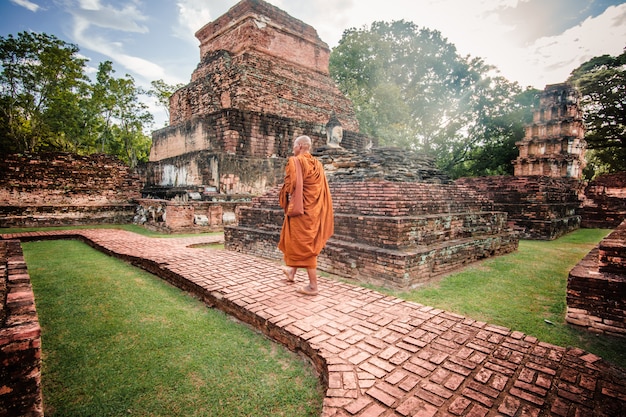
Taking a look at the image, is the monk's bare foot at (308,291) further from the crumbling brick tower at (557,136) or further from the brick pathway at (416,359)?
the crumbling brick tower at (557,136)

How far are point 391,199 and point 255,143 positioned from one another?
24.7 ft

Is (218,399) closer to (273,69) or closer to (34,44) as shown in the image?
(273,69)

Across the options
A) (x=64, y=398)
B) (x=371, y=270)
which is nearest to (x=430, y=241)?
(x=371, y=270)

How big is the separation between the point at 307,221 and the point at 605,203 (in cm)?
1457

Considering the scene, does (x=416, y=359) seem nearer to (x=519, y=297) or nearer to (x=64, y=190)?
(x=519, y=297)

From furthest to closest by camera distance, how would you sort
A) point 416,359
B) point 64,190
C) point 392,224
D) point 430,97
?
1. point 430,97
2. point 64,190
3. point 392,224
4. point 416,359

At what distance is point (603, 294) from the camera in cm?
300

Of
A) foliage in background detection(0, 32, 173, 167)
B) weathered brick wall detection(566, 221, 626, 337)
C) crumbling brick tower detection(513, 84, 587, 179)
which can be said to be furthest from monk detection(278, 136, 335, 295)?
foliage in background detection(0, 32, 173, 167)

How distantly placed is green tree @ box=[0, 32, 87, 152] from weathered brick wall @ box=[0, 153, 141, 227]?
42.0 feet

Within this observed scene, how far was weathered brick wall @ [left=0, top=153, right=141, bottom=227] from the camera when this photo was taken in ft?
31.9

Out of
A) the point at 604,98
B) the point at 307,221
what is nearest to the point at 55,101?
the point at 307,221

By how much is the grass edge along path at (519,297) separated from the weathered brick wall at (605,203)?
856cm

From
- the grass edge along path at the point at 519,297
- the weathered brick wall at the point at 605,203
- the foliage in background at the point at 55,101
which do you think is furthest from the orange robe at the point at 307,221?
the foliage in background at the point at 55,101

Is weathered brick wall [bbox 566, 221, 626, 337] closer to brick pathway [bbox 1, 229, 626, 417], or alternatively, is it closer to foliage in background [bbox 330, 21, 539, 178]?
brick pathway [bbox 1, 229, 626, 417]
